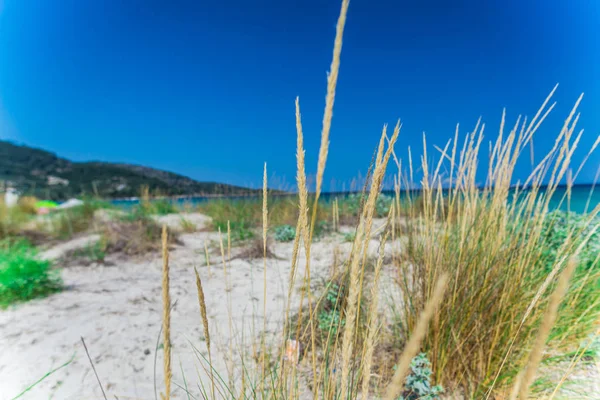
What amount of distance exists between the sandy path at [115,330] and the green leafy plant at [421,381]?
0.74 m

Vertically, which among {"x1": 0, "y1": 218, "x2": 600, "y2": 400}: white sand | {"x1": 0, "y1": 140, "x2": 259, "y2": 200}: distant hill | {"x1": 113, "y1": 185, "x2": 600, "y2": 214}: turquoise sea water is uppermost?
{"x1": 0, "y1": 140, "x2": 259, "y2": 200}: distant hill

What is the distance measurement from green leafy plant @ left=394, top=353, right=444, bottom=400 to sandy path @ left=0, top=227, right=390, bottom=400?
2.43ft

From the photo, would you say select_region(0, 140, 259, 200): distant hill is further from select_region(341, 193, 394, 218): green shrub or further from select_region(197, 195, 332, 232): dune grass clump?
select_region(341, 193, 394, 218): green shrub

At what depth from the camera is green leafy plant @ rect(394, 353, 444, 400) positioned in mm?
1238

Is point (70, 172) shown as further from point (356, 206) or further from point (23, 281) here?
point (23, 281)

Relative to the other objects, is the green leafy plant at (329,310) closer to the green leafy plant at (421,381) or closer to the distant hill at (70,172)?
the green leafy plant at (421,381)

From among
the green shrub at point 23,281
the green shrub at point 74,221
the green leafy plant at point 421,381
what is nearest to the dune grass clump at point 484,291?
the green leafy plant at point 421,381

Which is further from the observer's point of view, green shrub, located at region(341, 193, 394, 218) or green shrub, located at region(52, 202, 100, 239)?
green shrub, located at region(341, 193, 394, 218)

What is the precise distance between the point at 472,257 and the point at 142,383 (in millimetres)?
1738

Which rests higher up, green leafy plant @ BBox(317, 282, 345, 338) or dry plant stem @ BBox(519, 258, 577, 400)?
dry plant stem @ BBox(519, 258, 577, 400)

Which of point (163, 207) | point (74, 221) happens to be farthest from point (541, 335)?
point (163, 207)

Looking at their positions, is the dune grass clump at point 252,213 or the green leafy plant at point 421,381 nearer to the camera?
the green leafy plant at point 421,381

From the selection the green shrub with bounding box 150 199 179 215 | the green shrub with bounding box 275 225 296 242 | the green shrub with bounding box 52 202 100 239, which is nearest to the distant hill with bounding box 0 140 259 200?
the green shrub with bounding box 150 199 179 215

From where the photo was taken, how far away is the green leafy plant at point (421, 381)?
1.24m
